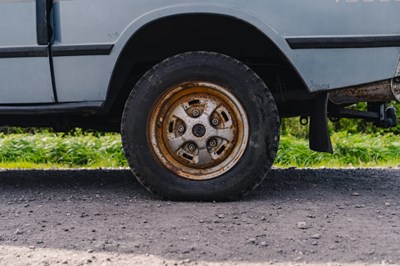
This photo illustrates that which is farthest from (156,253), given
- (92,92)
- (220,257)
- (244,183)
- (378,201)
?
(378,201)

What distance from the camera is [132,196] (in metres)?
4.25

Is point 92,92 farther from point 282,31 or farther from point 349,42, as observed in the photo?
point 349,42

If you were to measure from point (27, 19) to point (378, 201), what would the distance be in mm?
2628

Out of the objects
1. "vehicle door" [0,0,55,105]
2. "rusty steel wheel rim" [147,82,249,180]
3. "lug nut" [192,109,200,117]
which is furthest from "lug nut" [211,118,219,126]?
"vehicle door" [0,0,55,105]

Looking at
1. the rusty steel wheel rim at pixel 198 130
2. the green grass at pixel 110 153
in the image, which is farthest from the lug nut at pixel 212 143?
the green grass at pixel 110 153

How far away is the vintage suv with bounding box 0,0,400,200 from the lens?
387 centimetres

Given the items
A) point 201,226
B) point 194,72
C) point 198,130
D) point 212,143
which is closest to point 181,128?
point 198,130

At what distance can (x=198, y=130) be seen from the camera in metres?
3.97

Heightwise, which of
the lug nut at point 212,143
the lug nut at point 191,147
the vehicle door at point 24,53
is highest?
the vehicle door at point 24,53

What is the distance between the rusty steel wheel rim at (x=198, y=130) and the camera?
13.0 feet

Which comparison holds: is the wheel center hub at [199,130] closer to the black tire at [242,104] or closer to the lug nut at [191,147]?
the lug nut at [191,147]

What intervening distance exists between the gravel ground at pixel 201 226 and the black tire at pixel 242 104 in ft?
0.35

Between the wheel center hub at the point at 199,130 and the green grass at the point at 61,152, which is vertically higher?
the wheel center hub at the point at 199,130

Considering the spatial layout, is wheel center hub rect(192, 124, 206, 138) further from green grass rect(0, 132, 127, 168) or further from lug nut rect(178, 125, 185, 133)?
green grass rect(0, 132, 127, 168)
